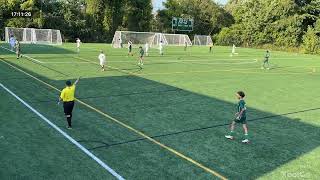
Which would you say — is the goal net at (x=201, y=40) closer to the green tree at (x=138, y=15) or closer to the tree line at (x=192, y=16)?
the tree line at (x=192, y=16)

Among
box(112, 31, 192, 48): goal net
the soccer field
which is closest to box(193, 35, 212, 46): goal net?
box(112, 31, 192, 48): goal net

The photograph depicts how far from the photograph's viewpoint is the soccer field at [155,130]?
11352 mm

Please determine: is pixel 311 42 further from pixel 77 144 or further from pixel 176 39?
pixel 77 144

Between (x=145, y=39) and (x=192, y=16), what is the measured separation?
3614cm

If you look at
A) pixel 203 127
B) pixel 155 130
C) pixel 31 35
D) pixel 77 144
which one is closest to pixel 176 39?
pixel 31 35

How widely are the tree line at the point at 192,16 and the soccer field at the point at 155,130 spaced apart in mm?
54108

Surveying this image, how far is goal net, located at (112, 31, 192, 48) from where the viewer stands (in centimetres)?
6117

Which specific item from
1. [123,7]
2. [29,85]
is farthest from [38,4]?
[29,85]

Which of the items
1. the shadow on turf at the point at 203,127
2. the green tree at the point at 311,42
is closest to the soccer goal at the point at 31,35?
the shadow on turf at the point at 203,127

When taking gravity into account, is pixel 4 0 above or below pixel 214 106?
above

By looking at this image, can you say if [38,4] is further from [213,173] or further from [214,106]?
[213,173]

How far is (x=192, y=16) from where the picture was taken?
3912 inches

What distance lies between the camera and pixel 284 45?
289 ft

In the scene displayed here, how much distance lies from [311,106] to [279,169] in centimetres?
1158
